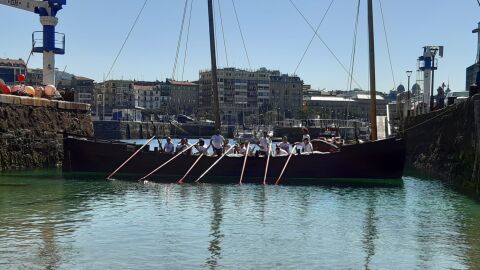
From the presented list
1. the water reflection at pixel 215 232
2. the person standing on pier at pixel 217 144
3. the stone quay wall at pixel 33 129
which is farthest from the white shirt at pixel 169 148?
the water reflection at pixel 215 232

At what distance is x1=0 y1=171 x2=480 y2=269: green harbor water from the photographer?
40.4 ft

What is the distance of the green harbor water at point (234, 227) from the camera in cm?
1230

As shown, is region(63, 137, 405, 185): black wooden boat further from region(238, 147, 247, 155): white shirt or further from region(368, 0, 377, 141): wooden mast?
region(368, 0, 377, 141): wooden mast

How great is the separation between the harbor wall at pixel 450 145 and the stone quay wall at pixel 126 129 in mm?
84439

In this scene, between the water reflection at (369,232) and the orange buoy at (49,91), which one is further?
the orange buoy at (49,91)

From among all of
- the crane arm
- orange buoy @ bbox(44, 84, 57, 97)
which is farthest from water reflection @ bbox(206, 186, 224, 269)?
the crane arm

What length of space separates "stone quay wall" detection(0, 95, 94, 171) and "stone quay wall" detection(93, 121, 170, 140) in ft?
258

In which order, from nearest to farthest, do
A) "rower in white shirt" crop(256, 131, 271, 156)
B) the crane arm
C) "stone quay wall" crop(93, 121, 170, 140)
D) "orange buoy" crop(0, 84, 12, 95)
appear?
"rower in white shirt" crop(256, 131, 271, 156) → "orange buoy" crop(0, 84, 12, 95) → the crane arm → "stone quay wall" crop(93, 121, 170, 140)

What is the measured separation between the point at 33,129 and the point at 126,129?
95866 mm

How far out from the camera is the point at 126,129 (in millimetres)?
126938

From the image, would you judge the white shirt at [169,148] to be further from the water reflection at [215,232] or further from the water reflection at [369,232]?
the water reflection at [369,232]

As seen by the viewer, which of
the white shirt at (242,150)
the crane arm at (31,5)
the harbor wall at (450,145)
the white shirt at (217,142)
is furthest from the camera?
the crane arm at (31,5)

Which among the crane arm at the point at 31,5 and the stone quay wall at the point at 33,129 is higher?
the crane arm at the point at 31,5

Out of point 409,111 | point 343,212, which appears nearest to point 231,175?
point 343,212
